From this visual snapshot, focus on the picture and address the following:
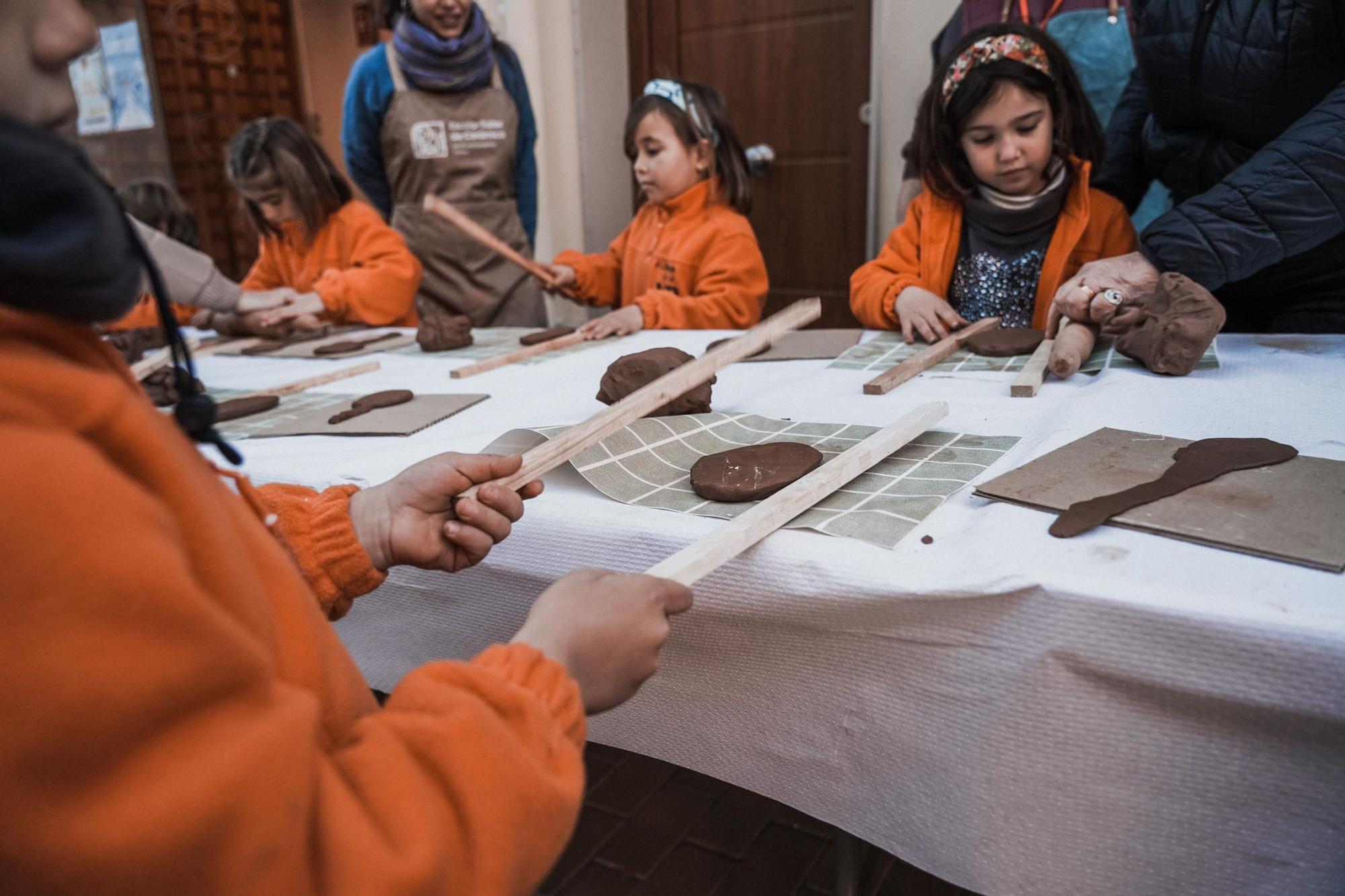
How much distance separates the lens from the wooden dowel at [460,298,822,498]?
0.96 meters

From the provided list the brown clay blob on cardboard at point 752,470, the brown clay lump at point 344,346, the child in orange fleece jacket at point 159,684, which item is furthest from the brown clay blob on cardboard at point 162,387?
the child in orange fleece jacket at point 159,684

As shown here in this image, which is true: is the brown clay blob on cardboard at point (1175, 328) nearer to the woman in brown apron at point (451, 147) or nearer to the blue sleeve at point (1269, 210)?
the blue sleeve at point (1269, 210)

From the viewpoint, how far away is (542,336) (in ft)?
7.06

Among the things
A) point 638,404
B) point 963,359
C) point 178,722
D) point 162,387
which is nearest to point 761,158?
point 963,359

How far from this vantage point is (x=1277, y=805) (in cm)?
66

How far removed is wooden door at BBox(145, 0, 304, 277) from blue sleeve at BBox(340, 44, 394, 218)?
237 cm

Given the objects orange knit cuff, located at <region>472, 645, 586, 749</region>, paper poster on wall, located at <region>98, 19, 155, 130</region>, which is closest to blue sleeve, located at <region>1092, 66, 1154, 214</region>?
orange knit cuff, located at <region>472, 645, 586, 749</region>

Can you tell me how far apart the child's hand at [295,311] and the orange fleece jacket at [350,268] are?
0.09 ft

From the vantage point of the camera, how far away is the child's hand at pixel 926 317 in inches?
71.5

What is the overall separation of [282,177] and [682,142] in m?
1.33

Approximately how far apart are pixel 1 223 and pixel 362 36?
23.0 ft

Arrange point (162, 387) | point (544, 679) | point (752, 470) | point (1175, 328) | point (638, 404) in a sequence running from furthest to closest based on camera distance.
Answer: point (162, 387), point (1175, 328), point (638, 404), point (752, 470), point (544, 679)

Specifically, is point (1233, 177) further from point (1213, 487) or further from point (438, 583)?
point (438, 583)

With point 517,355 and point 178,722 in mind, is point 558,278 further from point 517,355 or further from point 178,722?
point 178,722
